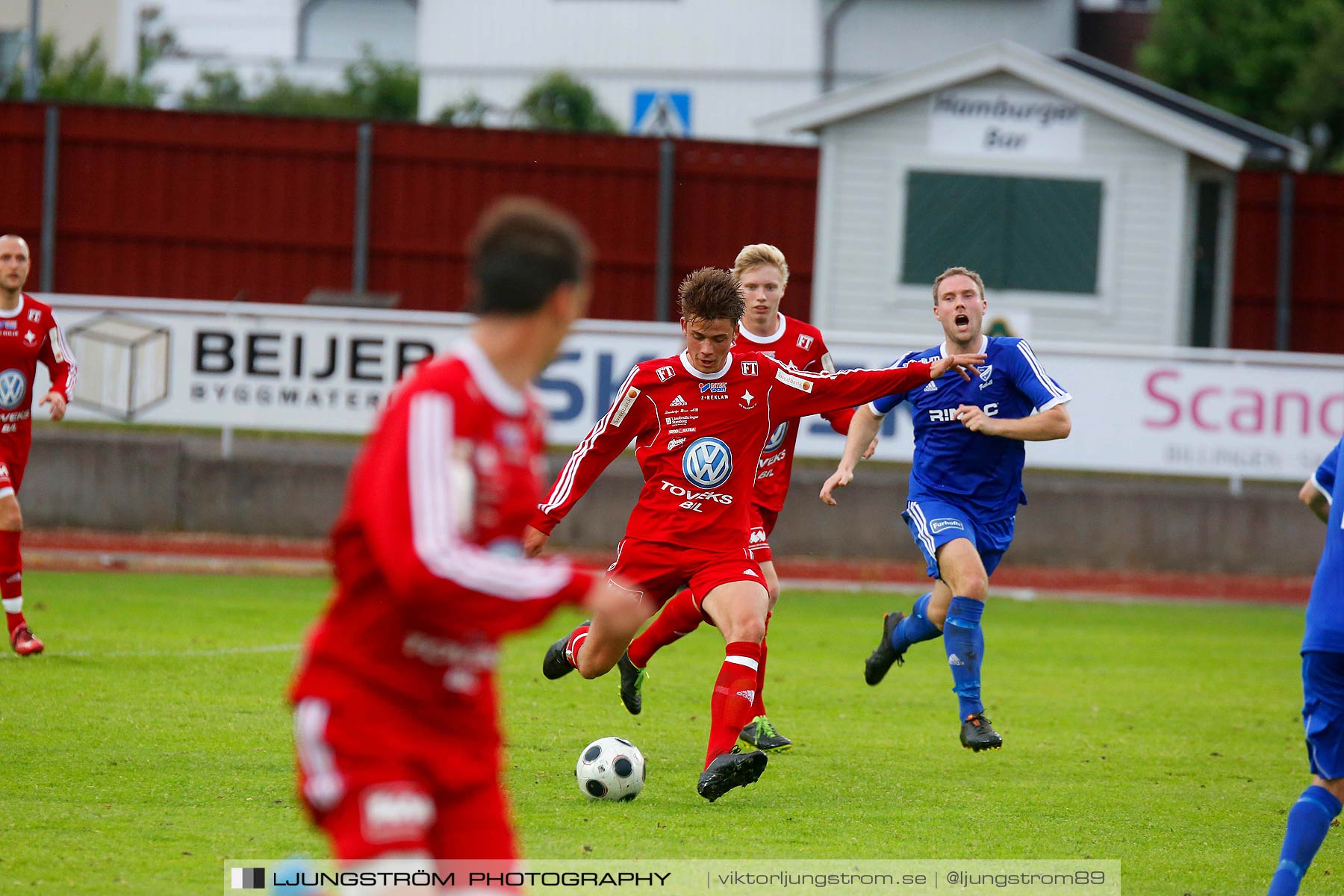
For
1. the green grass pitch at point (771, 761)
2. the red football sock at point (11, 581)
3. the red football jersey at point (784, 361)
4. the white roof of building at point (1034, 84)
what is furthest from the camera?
the white roof of building at point (1034, 84)

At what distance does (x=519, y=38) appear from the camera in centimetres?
4106

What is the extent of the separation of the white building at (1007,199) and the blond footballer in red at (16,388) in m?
14.7

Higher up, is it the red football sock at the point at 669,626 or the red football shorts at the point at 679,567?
the red football shorts at the point at 679,567

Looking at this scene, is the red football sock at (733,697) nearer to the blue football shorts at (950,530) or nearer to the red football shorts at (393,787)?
the blue football shorts at (950,530)

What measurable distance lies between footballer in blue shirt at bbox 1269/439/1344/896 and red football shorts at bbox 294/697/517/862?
278cm

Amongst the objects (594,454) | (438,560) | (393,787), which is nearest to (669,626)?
(594,454)

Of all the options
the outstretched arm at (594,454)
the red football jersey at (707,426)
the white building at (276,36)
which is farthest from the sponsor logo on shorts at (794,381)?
the white building at (276,36)

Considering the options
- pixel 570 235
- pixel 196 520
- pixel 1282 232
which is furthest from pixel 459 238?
pixel 570 235

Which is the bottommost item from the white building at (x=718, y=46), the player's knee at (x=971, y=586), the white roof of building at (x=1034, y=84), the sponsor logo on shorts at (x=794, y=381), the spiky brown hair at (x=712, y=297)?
the player's knee at (x=971, y=586)

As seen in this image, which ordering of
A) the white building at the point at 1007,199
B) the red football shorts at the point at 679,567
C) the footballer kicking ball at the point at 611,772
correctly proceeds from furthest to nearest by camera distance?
the white building at the point at 1007,199
the red football shorts at the point at 679,567
the footballer kicking ball at the point at 611,772

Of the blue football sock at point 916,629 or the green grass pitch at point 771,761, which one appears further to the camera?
the blue football sock at point 916,629

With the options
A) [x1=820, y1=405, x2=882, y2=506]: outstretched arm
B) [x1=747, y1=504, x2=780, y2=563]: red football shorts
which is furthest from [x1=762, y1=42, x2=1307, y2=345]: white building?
[x1=747, y1=504, x2=780, y2=563]: red football shorts

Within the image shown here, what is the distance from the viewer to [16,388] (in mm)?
9953

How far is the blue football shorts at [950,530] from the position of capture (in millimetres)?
8023
